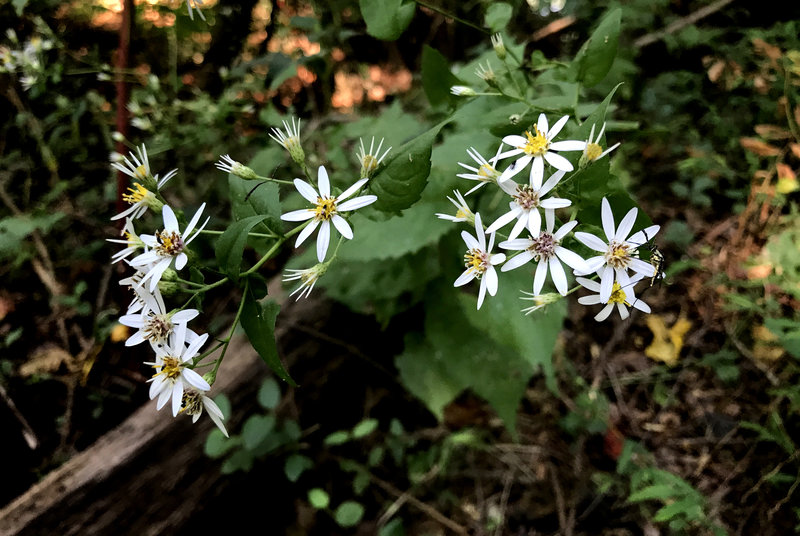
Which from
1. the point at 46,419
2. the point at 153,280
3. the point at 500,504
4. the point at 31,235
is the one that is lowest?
the point at 500,504

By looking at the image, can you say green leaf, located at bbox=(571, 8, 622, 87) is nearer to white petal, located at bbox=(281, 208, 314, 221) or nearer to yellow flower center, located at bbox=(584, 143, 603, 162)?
yellow flower center, located at bbox=(584, 143, 603, 162)

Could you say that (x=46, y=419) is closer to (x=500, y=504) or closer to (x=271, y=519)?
(x=271, y=519)

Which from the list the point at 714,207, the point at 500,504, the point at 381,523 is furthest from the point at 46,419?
the point at 714,207

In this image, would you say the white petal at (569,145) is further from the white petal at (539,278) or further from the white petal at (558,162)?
the white petal at (539,278)

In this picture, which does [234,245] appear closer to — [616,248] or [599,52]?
[616,248]

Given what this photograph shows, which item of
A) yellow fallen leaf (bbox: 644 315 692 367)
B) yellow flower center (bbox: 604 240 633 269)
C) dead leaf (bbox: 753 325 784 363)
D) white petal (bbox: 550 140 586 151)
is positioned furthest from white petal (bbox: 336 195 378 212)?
dead leaf (bbox: 753 325 784 363)

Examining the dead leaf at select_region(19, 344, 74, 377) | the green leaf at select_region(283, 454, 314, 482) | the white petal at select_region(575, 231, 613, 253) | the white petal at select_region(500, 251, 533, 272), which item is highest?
the white petal at select_region(575, 231, 613, 253)

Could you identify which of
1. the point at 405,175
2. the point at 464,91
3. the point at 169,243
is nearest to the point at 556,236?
the point at 405,175
